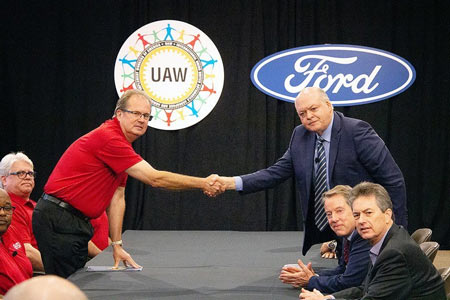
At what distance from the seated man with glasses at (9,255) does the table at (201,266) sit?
13.6 inches

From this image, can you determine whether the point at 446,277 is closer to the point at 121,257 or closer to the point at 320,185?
the point at 320,185

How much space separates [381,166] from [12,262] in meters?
1.90

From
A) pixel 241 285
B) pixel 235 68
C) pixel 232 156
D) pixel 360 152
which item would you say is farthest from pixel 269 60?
pixel 241 285

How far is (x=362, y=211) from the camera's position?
2586 millimetres

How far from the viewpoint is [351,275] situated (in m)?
2.83

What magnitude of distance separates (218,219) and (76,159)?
11.1 ft

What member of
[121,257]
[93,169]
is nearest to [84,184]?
[93,169]

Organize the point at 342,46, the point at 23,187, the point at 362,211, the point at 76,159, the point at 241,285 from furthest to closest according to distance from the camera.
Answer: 1. the point at 342,46
2. the point at 23,187
3. the point at 76,159
4. the point at 241,285
5. the point at 362,211

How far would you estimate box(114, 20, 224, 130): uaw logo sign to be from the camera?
6.57 meters

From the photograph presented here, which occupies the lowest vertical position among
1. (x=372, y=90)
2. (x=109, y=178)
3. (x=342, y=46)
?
(x=109, y=178)

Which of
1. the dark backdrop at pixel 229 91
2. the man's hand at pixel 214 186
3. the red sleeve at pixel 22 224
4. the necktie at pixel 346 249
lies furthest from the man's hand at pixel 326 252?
the dark backdrop at pixel 229 91

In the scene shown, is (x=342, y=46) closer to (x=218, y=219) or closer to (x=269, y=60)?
(x=269, y=60)

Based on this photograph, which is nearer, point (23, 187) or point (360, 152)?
point (360, 152)

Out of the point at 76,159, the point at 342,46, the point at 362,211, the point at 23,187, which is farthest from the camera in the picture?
the point at 342,46
